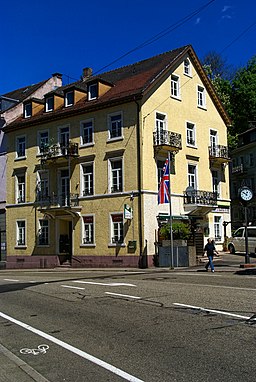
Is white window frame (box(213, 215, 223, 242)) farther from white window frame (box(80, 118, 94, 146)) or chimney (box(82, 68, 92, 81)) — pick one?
chimney (box(82, 68, 92, 81))

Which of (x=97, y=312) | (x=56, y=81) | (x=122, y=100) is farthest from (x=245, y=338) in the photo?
(x=56, y=81)

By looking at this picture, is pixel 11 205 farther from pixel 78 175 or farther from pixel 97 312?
pixel 97 312

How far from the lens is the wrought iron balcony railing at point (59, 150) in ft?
108

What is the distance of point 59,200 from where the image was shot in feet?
111

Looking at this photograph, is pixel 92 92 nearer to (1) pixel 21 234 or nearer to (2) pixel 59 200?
(2) pixel 59 200

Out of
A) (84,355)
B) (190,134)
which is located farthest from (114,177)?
(84,355)

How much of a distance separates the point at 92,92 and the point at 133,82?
10.9ft

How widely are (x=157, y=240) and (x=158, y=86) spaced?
1006 centimetres

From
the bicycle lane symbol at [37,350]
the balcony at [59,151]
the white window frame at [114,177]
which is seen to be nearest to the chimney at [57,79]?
the balcony at [59,151]

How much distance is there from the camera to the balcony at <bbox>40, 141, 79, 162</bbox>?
32.8m

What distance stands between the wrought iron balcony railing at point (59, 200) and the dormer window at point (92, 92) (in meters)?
7.03

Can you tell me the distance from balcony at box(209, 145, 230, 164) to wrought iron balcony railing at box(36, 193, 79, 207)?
34.0 feet

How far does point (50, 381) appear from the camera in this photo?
5.77m

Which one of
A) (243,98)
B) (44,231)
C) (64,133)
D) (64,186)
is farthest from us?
(243,98)
